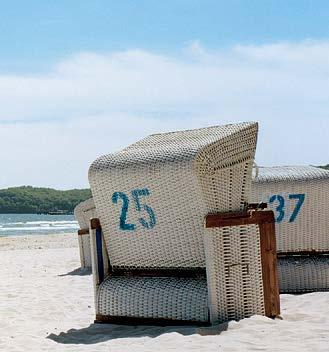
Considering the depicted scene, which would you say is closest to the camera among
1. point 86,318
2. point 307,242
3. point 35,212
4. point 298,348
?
point 298,348

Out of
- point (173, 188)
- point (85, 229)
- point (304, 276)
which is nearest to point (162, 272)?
point (173, 188)

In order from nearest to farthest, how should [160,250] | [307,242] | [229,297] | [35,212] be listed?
[229,297] → [160,250] → [307,242] → [35,212]

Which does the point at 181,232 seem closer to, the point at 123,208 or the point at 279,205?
the point at 123,208

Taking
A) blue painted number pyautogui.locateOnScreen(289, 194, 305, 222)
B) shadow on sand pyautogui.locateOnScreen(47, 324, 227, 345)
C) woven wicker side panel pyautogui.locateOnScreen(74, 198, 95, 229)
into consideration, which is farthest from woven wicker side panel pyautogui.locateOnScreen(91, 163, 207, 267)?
woven wicker side panel pyautogui.locateOnScreen(74, 198, 95, 229)

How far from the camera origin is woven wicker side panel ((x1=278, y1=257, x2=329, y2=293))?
7855mm

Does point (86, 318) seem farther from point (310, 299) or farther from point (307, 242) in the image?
point (307, 242)

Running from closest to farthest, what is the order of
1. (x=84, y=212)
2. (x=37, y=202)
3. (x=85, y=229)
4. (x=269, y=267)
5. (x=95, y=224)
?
(x=269, y=267) → (x=95, y=224) → (x=85, y=229) → (x=84, y=212) → (x=37, y=202)

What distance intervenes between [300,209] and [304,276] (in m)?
0.80

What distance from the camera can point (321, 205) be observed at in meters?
8.20

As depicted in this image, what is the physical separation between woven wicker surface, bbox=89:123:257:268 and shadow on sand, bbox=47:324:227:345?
22.8 inches

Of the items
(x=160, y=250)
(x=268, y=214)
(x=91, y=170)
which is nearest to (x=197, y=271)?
(x=160, y=250)

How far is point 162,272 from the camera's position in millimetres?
6137

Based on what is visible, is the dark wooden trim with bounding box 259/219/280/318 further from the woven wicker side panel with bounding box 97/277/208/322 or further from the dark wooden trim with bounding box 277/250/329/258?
the dark wooden trim with bounding box 277/250/329/258

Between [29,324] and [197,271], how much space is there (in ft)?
5.47
